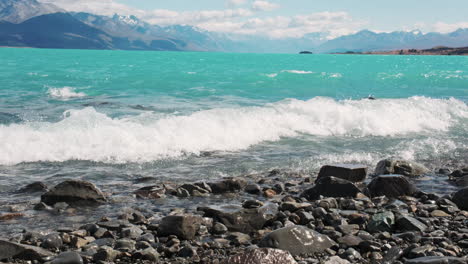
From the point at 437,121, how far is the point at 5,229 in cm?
1951

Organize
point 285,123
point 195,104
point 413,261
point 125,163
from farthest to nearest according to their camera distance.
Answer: point 195,104, point 285,123, point 125,163, point 413,261

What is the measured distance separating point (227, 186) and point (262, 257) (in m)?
4.47

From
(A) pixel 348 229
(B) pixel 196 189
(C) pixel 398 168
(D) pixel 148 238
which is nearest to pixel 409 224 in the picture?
(A) pixel 348 229

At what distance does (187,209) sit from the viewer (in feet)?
28.4

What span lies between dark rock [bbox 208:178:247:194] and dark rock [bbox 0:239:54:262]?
4.44 m

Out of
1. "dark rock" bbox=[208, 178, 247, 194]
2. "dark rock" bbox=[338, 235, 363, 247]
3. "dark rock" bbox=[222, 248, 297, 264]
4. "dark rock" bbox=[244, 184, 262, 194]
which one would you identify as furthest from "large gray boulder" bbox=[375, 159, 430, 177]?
"dark rock" bbox=[222, 248, 297, 264]

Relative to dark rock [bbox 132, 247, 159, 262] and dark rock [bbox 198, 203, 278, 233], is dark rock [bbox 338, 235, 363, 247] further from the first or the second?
dark rock [bbox 132, 247, 159, 262]

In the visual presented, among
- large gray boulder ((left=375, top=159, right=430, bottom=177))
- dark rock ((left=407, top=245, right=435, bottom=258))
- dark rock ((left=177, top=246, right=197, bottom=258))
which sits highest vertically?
dark rock ((left=177, top=246, right=197, bottom=258))

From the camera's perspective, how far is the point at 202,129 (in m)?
16.5

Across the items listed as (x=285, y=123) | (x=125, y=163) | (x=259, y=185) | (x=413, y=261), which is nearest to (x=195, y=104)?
(x=285, y=123)

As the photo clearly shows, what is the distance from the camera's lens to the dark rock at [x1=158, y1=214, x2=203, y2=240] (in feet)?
22.9

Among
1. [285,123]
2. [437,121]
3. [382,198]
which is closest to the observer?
[382,198]

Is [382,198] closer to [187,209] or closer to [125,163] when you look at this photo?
[187,209]

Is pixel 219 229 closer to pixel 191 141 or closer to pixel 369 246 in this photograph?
pixel 369 246
